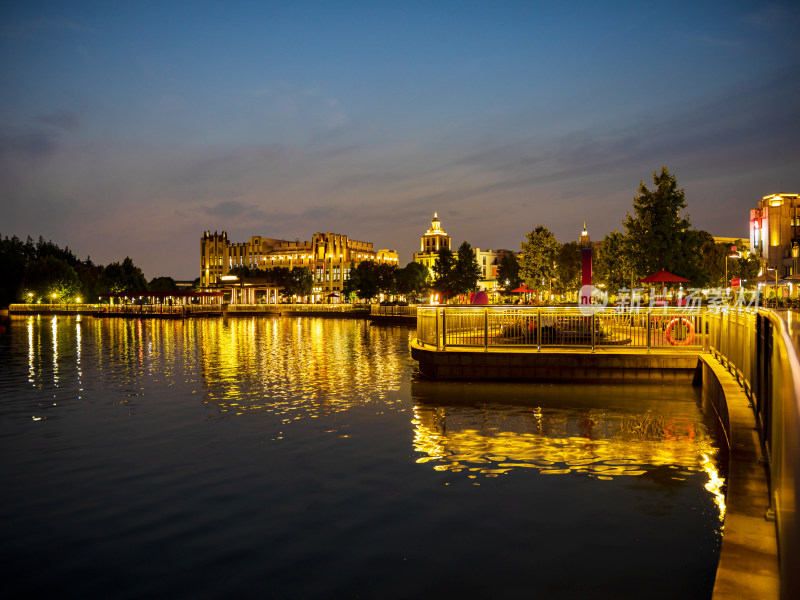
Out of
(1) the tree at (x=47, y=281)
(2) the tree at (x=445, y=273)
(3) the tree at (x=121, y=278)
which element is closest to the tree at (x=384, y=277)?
(2) the tree at (x=445, y=273)

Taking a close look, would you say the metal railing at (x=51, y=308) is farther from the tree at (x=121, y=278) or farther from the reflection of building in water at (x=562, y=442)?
the reflection of building in water at (x=562, y=442)

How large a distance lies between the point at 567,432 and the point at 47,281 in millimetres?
117231

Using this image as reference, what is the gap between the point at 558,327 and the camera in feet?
70.3

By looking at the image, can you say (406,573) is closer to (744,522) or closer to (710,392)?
(744,522)

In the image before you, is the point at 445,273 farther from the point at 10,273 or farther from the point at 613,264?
the point at 10,273

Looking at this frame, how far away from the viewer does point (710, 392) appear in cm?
1549

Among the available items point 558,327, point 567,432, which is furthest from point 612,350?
point 567,432

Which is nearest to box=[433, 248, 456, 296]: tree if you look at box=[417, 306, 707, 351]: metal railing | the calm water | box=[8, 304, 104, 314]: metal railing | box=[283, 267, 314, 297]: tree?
box=[8, 304, 104, 314]: metal railing

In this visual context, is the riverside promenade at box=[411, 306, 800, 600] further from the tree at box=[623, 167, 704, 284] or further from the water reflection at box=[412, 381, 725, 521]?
the tree at box=[623, 167, 704, 284]

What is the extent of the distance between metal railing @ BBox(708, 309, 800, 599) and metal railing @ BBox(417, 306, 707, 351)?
6.37ft

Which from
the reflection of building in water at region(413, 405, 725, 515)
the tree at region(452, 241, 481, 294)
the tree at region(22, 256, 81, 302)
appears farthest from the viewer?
the tree at region(22, 256, 81, 302)

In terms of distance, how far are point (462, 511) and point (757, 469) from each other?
3.50 m

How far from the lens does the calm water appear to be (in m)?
6.43

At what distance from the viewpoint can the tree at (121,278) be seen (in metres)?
130
